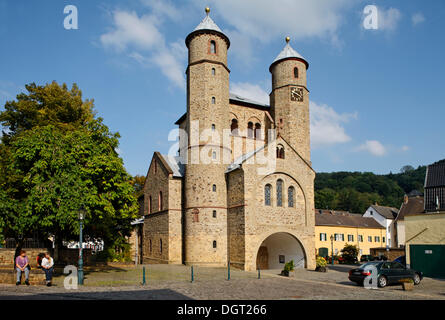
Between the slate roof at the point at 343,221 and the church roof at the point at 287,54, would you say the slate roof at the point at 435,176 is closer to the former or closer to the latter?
the church roof at the point at 287,54

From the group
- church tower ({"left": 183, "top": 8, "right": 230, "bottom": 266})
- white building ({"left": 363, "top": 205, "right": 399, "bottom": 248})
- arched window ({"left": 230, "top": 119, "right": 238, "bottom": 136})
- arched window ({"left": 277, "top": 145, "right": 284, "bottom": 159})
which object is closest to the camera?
church tower ({"left": 183, "top": 8, "right": 230, "bottom": 266})

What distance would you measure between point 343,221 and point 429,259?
31538mm

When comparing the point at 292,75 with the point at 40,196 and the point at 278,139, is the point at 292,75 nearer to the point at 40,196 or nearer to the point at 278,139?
the point at 278,139

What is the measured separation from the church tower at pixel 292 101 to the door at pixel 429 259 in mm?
12213

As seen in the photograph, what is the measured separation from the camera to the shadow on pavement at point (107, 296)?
1239cm

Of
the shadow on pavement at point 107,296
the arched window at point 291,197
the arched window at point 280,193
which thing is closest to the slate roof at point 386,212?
the arched window at point 291,197

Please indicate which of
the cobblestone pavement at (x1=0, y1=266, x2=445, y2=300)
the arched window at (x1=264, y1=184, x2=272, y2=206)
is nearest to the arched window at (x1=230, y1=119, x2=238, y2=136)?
the arched window at (x1=264, y1=184, x2=272, y2=206)

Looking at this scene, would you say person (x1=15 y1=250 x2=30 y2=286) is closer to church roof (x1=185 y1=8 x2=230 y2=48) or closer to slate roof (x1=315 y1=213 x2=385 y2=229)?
church roof (x1=185 y1=8 x2=230 y2=48)

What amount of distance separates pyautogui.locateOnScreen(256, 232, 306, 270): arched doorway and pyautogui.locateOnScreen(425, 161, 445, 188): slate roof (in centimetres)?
1113

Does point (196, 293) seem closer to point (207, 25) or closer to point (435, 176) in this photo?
point (435, 176)

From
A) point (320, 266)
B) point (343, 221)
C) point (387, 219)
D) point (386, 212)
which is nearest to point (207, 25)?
point (320, 266)

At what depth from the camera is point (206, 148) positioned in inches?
1196

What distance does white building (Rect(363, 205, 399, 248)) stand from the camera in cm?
6088

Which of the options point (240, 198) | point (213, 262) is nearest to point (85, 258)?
point (213, 262)
